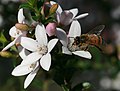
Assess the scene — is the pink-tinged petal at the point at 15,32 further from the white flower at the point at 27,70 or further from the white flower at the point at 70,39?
the white flower at the point at 70,39

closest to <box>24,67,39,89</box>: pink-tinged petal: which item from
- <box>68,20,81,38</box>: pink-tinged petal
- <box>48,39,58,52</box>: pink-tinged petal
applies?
<box>48,39,58,52</box>: pink-tinged petal

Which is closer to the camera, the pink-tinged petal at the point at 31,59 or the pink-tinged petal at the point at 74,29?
the pink-tinged petal at the point at 31,59

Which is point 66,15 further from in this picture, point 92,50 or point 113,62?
point 113,62

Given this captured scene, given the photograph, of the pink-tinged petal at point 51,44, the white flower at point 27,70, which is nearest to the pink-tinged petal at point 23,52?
the white flower at point 27,70

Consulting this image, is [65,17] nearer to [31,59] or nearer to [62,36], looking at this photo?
[62,36]

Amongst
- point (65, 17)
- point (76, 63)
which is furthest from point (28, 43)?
point (76, 63)

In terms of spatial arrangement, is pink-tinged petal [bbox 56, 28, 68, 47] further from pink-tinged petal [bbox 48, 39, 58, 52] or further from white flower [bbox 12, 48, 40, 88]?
white flower [bbox 12, 48, 40, 88]

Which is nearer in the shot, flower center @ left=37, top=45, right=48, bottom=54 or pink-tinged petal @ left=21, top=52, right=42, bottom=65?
pink-tinged petal @ left=21, top=52, right=42, bottom=65

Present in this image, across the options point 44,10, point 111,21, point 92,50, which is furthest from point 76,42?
point 111,21
